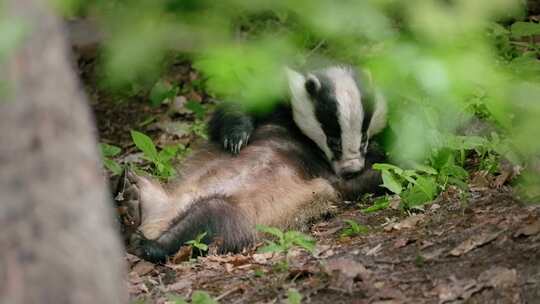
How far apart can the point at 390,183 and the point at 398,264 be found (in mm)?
1021

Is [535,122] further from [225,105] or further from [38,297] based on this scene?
[225,105]

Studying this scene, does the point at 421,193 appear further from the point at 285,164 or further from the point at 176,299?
the point at 176,299

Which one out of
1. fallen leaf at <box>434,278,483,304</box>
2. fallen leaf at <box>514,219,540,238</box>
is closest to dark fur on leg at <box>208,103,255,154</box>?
fallen leaf at <box>514,219,540,238</box>

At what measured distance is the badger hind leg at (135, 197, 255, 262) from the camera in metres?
4.67

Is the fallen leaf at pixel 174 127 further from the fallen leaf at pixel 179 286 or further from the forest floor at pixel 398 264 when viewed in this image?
the fallen leaf at pixel 179 286

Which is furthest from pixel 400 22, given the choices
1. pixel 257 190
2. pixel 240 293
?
pixel 257 190

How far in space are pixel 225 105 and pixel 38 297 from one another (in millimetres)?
3588

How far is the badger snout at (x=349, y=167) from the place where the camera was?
544 cm

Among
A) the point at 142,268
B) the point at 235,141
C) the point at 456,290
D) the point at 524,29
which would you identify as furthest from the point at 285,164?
the point at 456,290

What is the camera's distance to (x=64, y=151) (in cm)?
225

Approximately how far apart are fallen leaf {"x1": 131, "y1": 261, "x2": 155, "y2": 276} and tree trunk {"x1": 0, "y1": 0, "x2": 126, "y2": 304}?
220 centimetres

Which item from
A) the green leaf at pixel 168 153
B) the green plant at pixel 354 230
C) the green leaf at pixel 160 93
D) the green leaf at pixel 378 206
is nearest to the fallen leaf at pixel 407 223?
the green plant at pixel 354 230

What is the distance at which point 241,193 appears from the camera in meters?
5.28

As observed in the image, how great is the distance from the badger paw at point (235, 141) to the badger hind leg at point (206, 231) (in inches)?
23.8
